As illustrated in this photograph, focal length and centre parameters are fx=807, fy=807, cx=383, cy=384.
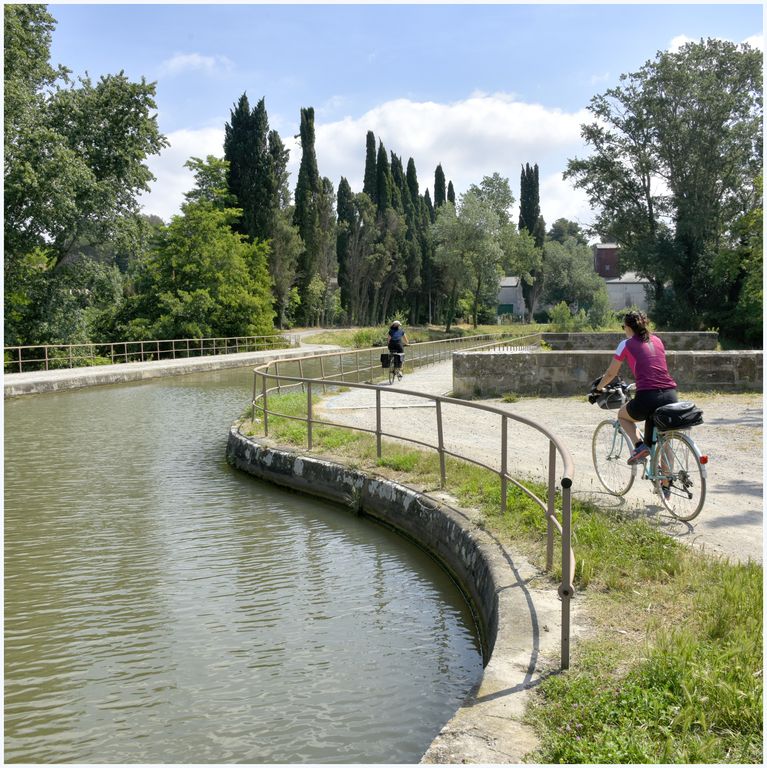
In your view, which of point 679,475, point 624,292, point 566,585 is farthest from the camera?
point 624,292

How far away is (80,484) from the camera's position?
34.3 feet

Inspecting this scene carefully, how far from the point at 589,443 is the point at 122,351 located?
30.3 meters

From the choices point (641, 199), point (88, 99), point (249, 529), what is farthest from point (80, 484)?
point (641, 199)

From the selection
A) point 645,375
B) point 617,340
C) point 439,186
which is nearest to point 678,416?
point 645,375

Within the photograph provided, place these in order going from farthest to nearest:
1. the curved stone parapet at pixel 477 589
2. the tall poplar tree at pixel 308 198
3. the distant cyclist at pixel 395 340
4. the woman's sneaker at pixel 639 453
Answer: the tall poplar tree at pixel 308 198 < the distant cyclist at pixel 395 340 < the woman's sneaker at pixel 639 453 < the curved stone parapet at pixel 477 589

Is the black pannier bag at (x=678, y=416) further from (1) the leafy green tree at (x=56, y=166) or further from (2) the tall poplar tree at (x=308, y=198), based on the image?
(2) the tall poplar tree at (x=308, y=198)

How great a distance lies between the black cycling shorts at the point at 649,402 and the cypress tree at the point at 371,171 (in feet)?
219

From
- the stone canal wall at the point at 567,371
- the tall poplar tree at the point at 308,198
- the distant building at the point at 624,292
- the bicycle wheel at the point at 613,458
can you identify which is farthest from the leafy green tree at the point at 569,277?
Result: the bicycle wheel at the point at 613,458

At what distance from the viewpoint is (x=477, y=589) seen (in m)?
5.95

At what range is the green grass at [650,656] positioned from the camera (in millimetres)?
3162

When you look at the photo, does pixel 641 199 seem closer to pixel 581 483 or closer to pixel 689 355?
pixel 689 355

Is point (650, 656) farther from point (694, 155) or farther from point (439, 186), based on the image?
point (439, 186)

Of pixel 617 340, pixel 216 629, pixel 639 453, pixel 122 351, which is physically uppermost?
pixel 617 340

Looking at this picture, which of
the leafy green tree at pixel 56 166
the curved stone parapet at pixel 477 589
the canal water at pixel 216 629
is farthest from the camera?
the leafy green tree at pixel 56 166
